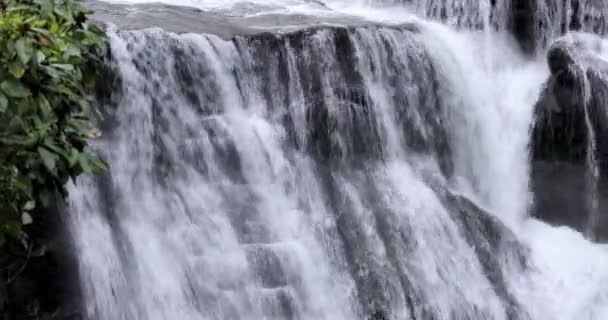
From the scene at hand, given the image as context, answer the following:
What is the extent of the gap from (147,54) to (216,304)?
2.39 m

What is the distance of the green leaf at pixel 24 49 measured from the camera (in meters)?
4.64

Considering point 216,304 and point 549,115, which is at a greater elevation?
point 549,115

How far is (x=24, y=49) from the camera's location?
15.3ft

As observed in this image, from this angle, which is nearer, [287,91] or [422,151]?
[287,91]

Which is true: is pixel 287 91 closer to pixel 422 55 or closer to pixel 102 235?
pixel 422 55

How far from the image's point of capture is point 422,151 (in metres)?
10.4

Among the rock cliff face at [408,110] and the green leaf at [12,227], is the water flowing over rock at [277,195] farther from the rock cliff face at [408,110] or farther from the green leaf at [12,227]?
the green leaf at [12,227]

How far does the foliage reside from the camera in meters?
4.71

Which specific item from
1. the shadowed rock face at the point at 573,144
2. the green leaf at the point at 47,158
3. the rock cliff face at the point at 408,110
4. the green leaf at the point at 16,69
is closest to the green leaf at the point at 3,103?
the green leaf at the point at 16,69

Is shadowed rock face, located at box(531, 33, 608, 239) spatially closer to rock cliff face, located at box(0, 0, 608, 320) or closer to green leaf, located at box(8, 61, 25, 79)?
rock cliff face, located at box(0, 0, 608, 320)

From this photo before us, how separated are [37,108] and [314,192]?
4.66 m

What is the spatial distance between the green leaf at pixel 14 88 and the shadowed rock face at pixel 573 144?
7.17 meters

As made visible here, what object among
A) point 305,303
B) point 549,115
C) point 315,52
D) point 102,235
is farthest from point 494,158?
point 102,235

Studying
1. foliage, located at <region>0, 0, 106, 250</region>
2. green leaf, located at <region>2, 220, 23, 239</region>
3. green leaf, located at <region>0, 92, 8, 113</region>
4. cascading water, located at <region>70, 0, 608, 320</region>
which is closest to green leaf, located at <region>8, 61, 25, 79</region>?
foliage, located at <region>0, 0, 106, 250</region>
